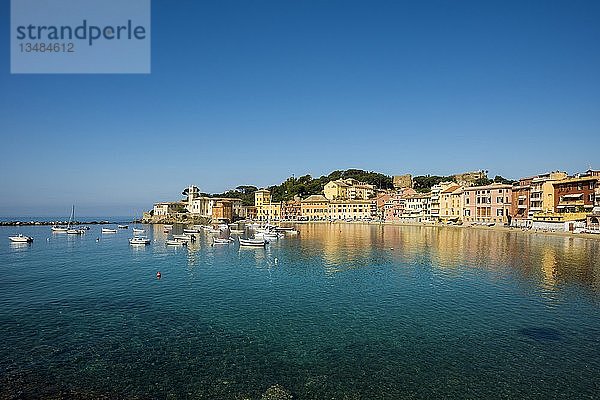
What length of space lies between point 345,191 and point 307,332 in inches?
4488

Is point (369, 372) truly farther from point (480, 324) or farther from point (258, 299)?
point (258, 299)

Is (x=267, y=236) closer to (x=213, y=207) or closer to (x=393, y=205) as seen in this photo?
(x=393, y=205)

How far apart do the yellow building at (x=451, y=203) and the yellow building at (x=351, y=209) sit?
78.8 ft

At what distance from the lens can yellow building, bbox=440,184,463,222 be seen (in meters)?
95.0

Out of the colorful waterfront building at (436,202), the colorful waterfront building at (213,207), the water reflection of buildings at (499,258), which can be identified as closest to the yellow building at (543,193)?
the water reflection of buildings at (499,258)

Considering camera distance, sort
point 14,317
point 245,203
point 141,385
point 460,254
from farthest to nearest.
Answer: point 245,203 < point 460,254 < point 14,317 < point 141,385

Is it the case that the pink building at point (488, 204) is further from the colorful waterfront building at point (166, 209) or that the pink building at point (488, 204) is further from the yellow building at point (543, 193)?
the colorful waterfront building at point (166, 209)

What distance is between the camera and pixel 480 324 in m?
18.0

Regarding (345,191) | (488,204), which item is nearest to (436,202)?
(488,204)

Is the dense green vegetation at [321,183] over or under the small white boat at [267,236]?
over

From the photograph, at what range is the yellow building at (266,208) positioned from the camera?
424 feet

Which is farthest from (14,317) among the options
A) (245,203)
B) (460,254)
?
(245,203)

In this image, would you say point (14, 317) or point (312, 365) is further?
point (14, 317)

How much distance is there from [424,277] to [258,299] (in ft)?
43.6
